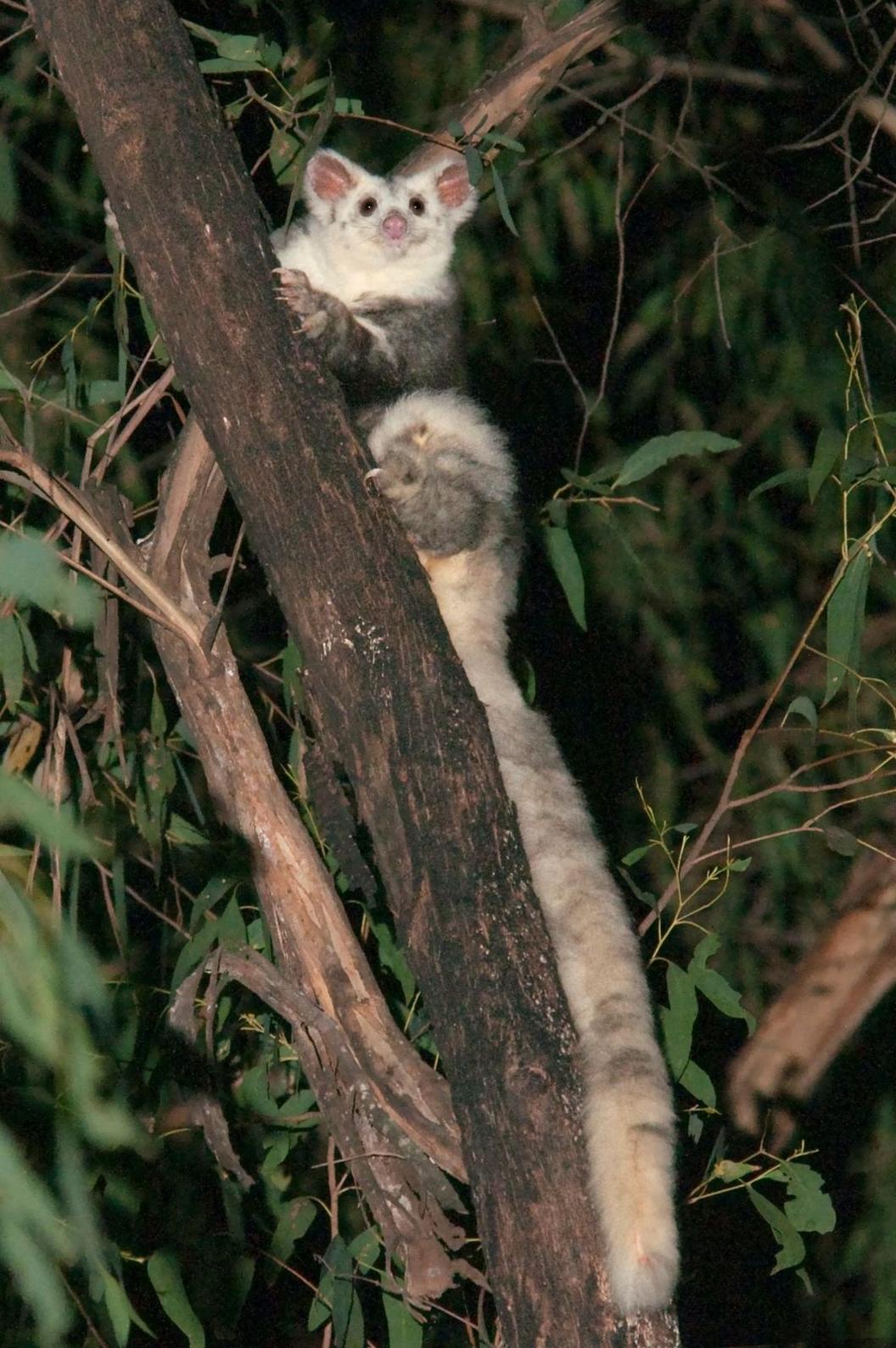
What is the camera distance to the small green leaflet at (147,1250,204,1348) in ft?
8.23

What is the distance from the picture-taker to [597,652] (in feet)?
16.1

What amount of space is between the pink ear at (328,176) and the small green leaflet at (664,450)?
1.03 meters

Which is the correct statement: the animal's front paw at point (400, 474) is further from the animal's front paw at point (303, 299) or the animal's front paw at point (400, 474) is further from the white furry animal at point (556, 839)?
the animal's front paw at point (303, 299)

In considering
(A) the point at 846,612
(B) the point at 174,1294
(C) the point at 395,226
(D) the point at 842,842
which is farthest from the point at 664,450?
(B) the point at 174,1294

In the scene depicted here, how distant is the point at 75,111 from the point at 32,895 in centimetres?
120

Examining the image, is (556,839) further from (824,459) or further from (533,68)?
(533,68)

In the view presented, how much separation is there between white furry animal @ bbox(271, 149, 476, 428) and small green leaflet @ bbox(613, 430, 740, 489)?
0.47 metres

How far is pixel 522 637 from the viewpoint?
182 inches

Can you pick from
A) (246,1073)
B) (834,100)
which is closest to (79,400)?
(246,1073)

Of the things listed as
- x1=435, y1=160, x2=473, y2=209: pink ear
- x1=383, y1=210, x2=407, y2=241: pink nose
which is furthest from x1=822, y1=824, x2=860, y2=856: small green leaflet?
x1=435, y1=160, x2=473, y2=209: pink ear

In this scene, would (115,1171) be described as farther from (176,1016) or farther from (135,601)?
(135,601)

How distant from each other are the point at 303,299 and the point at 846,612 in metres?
1.02

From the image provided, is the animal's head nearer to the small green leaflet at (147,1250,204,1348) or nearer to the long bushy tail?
the long bushy tail

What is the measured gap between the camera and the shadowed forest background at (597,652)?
269 cm
